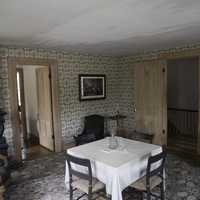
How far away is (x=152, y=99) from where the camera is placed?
5.11m

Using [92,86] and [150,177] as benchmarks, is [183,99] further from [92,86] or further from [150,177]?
[150,177]

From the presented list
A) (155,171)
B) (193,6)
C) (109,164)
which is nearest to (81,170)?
(109,164)

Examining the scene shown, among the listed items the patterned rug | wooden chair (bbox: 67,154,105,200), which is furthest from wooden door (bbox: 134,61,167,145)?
wooden chair (bbox: 67,154,105,200)

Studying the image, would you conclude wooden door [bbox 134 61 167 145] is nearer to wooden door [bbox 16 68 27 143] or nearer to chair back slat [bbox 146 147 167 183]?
chair back slat [bbox 146 147 167 183]

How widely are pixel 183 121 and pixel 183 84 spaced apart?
47.0 inches

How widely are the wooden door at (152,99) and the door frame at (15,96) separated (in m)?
2.13

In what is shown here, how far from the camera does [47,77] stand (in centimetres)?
481

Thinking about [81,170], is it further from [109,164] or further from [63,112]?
[63,112]

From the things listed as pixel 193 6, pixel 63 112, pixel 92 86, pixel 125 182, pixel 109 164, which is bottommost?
pixel 125 182

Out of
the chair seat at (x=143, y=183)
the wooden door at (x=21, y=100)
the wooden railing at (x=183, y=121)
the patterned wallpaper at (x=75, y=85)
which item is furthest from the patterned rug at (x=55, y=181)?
the wooden railing at (x=183, y=121)

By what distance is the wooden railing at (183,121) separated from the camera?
624 centimetres

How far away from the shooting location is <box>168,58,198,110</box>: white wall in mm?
6223

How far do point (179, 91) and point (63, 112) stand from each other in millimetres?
3919

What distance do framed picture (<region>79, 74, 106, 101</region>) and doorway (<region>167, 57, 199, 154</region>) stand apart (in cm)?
243
